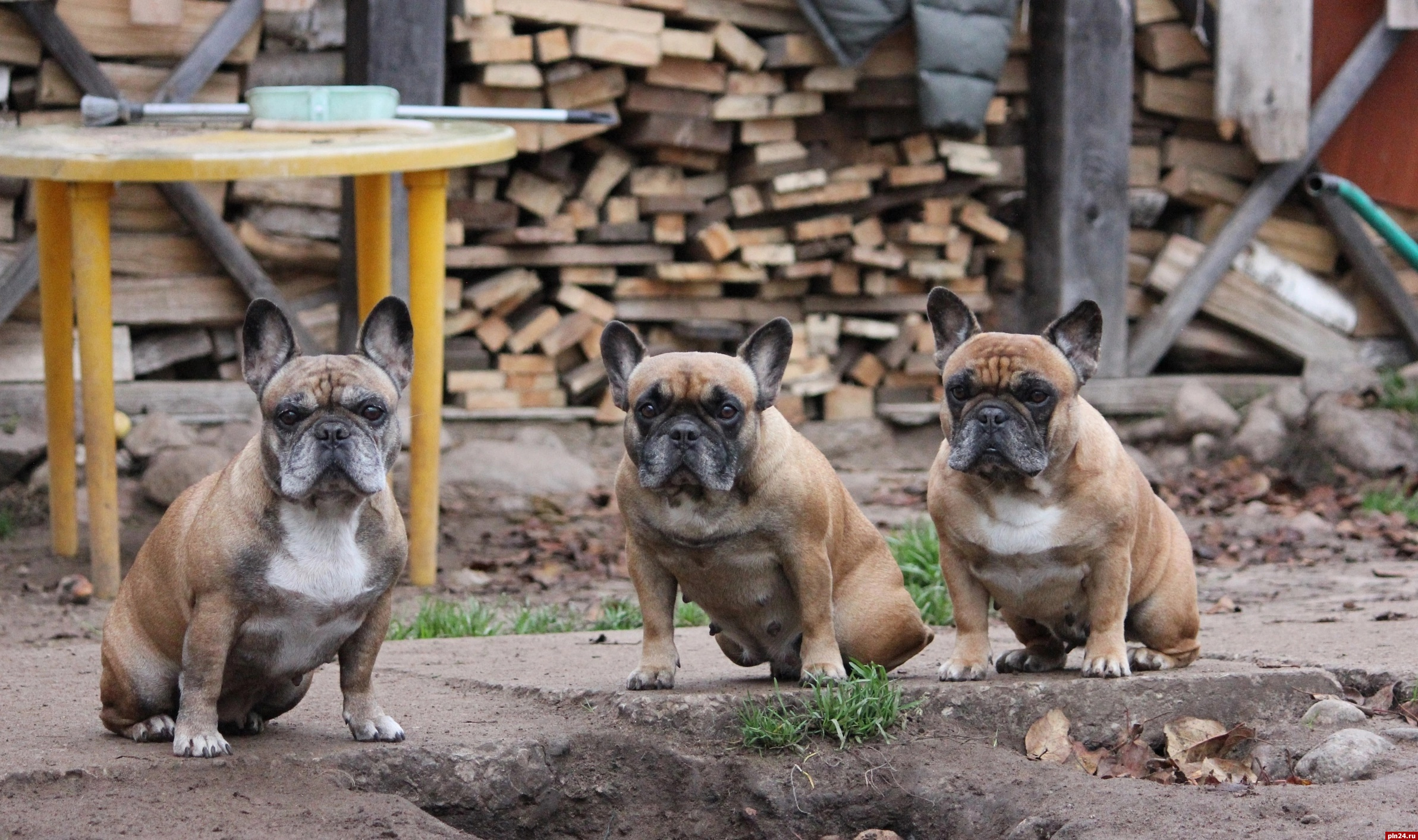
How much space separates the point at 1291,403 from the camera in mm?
9648

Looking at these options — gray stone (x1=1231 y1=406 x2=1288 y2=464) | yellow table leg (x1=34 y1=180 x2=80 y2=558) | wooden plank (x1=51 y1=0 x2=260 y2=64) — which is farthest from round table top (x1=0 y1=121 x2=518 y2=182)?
gray stone (x1=1231 y1=406 x2=1288 y2=464)

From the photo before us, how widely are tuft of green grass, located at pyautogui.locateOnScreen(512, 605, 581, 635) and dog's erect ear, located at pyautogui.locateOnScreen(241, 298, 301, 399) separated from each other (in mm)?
2413

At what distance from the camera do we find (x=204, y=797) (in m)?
3.72

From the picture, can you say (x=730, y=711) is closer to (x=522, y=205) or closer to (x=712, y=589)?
(x=712, y=589)

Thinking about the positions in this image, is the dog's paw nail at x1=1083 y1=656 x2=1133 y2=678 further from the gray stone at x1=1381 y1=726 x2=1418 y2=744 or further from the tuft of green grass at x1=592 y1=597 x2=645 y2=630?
the tuft of green grass at x1=592 y1=597 x2=645 y2=630

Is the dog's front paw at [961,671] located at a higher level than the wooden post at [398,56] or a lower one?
lower

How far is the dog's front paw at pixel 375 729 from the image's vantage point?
4113 millimetres

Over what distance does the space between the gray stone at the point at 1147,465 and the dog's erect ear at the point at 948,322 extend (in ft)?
15.4

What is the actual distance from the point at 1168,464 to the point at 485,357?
3900 mm

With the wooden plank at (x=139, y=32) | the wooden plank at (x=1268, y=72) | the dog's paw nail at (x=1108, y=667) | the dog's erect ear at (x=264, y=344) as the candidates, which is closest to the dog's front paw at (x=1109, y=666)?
the dog's paw nail at (x=1108, y=667)

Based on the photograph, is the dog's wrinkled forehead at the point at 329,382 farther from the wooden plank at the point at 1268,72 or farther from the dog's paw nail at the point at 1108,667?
the wooden plank at the point at 1268,72

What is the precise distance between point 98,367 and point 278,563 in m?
3.15

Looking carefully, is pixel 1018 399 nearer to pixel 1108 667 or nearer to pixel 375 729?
pixel 1108 667

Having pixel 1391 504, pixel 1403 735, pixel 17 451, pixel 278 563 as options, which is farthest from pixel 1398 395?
pixel 278 563
